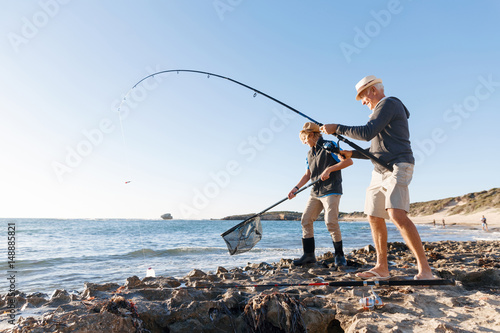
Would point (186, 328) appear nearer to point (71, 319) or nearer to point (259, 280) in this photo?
point (71, 319)

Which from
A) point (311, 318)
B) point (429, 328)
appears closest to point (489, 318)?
point (429, 328)

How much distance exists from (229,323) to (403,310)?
4.43ft

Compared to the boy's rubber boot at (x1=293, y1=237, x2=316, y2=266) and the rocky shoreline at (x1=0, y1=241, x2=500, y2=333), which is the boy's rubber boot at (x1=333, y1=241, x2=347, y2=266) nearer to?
the boy's rubber boot at (x1=293, y1=237, x2=316, y2=266)

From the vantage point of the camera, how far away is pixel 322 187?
193 inches

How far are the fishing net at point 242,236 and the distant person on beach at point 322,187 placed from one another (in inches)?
28.3

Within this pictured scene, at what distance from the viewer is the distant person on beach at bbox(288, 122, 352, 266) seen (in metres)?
4.75

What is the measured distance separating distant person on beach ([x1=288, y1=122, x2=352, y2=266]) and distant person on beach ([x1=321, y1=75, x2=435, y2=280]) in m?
0.94

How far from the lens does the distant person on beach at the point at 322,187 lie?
4.75 meters

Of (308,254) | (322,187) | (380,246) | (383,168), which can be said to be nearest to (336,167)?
(322,187)

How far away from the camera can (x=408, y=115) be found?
371 cm

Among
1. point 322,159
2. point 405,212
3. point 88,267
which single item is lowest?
point 88,267

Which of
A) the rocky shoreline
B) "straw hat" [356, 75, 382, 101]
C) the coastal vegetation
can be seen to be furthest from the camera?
the coastal vegetation

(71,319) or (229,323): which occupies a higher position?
(71,319)

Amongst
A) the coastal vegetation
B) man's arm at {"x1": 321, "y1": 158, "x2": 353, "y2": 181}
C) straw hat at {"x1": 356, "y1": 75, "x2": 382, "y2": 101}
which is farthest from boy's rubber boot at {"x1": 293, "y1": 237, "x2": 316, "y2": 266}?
the coastal vegetation
